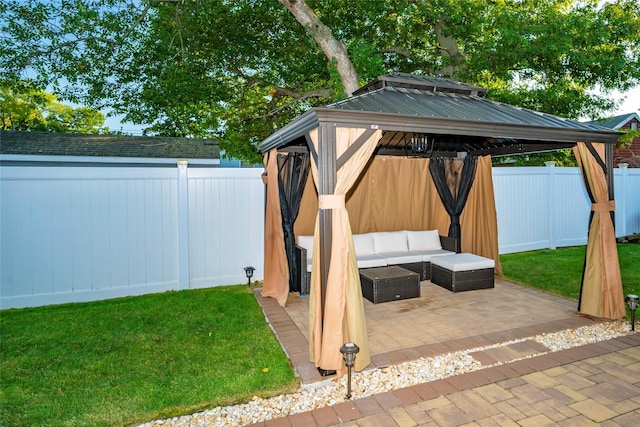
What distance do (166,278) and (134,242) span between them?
2.52ft

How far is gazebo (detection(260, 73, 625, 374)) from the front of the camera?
10.5 ft

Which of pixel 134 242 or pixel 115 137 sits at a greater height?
pixel 115 137

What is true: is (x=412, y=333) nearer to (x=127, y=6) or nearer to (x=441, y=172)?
(x=441, y=172)

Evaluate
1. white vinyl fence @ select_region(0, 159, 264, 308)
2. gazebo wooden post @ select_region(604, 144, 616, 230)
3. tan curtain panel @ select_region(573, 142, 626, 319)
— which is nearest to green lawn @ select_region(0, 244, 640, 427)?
white vinyl fence @ select_region(0, 159, 264, 308)

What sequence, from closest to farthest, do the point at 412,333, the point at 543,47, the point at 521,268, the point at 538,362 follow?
1. the point at 538,362
2. the point at 412,333
3. the point at 521,268
4. the point at 543,47

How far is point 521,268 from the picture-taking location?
7.01 meters

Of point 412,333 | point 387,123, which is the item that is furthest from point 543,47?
point 412,333

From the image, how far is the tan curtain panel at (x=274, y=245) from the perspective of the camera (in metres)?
5.28

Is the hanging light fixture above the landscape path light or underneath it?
above

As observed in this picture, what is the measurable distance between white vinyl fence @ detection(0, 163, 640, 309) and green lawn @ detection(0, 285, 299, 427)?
1.51 ft

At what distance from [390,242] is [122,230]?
4.47 meters

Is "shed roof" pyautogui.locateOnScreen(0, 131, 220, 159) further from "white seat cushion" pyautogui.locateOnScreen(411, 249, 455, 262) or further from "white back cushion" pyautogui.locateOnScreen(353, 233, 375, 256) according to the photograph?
"white seat cushion" pyautogui.locateOnScreen(411, 249, 455, 262)

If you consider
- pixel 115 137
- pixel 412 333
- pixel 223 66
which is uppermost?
pixel 223 66

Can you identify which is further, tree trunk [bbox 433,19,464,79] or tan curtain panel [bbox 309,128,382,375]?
tree trunk [bbox 433,19,464,79]
